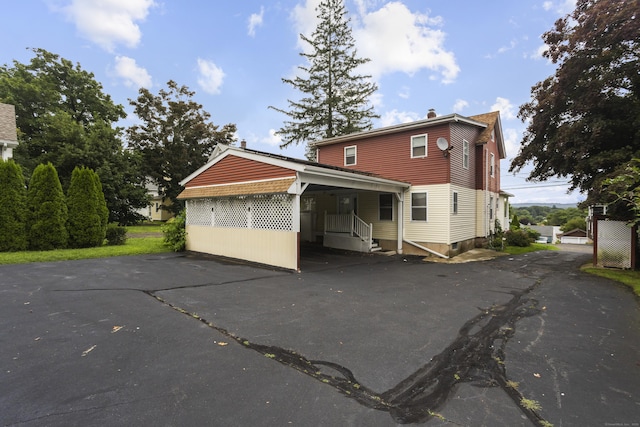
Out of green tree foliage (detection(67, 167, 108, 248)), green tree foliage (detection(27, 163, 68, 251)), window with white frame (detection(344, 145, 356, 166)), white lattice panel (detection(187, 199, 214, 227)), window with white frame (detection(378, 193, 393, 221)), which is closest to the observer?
green tree foliage (detection(27, 163, 68, 251))

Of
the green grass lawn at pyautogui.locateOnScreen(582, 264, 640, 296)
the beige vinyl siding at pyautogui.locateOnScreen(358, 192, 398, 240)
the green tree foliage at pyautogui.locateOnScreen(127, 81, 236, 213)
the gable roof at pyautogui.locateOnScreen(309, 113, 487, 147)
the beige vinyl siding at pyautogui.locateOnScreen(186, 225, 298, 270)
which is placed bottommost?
the green grass lawn at pyautogui.locateOnScreen(582, 264, 640, 296)

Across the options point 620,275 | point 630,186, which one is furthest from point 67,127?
point 620,275

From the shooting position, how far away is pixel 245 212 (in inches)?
446

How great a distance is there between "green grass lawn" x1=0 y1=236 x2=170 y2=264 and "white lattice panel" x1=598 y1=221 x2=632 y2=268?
16.7m

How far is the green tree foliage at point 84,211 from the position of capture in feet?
42.6

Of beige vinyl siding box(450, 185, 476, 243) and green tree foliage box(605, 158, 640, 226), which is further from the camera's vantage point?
beige vinyl siding box(450, 185, 476, 243)

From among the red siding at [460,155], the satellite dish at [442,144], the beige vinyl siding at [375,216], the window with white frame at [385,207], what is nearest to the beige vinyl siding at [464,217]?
the red siding at [460,155]

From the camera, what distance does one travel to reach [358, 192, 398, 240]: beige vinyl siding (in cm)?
1388

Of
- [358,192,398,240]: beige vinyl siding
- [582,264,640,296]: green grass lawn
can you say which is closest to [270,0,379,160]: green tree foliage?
[358,192,398,240]: beige vinyl siding

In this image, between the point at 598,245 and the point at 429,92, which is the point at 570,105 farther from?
the point at 429,92

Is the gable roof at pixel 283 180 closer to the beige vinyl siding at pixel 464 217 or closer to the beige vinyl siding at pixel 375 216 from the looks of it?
the beige vinyl siding at pixel 375 216

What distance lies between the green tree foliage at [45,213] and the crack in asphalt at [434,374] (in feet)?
38.8

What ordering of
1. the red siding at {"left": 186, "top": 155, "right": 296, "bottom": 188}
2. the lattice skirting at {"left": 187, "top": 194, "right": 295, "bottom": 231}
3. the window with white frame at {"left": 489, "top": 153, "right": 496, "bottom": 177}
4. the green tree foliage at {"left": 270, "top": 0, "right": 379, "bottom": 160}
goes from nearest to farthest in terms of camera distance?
1. the lattice skirting at {"left": 187, "top": 194, "right": 295, "bottom": 231}
2. the red siding at {"left": 186, "top": 155, "right": 296, "bottom": 188}
3. the window with white frame at {"left": 489, "top": 153, "right": 496, "bottom": 177}
4. the green tree foliage at {"left": 270, "top": 0, "right": 379, "bottom": 160}

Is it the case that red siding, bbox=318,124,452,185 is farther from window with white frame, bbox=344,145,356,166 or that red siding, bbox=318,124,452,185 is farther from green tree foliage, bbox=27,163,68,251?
green tree foliage, bbox=27,163,68,251
